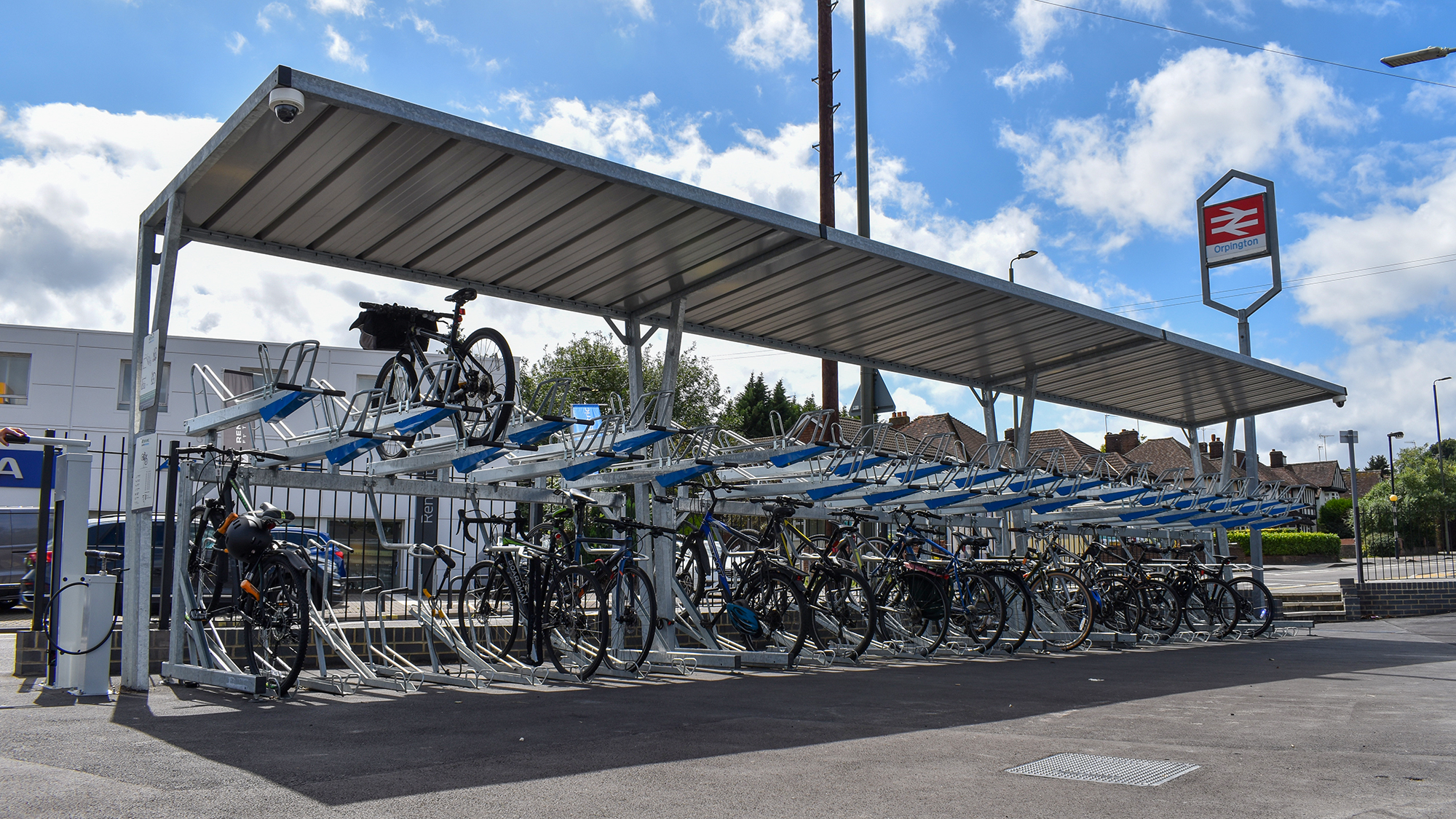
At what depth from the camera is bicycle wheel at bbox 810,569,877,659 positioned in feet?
28.9

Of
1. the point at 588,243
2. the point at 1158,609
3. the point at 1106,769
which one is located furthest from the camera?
the point at 1158,609

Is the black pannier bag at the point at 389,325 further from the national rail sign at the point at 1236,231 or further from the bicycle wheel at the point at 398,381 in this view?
the national rail sign at the point at 1236,231

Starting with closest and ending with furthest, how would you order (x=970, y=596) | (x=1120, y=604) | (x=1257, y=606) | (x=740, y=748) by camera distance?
(x=740, y=748) < (x=970, y=596) < (x=1120, y=604) < (x=1257, y=606)

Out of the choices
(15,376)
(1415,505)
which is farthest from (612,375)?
(1415,505)

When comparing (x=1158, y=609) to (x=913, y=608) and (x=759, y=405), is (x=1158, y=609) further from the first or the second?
(x=759, y=405)

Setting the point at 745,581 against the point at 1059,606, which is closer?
the point at 745,581

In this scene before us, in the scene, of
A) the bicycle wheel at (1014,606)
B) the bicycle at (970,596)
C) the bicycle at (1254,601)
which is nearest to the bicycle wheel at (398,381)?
the bicycle at (970,596)

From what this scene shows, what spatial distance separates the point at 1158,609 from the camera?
1270cm

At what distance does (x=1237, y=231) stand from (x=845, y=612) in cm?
1316

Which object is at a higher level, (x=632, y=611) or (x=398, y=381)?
(x=398, y=381)

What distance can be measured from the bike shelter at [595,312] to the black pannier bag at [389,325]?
1.72ft

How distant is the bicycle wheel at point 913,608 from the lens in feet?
32.0

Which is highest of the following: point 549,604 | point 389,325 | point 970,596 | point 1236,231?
point 1236,231

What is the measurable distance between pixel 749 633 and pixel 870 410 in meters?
6.07
